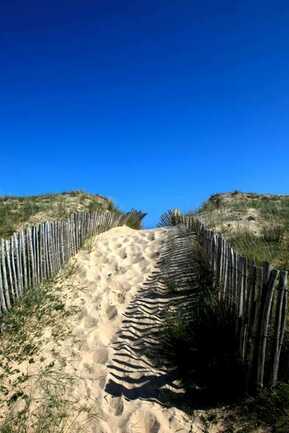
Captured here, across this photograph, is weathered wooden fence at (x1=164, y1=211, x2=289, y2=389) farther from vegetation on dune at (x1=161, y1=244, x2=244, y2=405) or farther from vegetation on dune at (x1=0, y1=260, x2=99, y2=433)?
vegetation on dune at (x1=0, y1=260, x2=99, y2=433)

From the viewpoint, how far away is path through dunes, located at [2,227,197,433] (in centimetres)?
393

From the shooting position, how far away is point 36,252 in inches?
284

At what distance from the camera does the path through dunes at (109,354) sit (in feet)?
12.9

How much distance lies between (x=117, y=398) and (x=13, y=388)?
128 centimetres

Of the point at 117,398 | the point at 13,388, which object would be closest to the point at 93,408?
the point at 117,398

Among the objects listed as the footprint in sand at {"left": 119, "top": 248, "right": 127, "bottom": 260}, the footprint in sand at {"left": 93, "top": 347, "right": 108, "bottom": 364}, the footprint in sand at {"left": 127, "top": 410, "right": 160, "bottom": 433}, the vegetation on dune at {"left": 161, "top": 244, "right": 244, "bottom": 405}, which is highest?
the footprint in sand at {"left": 119, "top": 248, "right": 127, "bottom": 260}

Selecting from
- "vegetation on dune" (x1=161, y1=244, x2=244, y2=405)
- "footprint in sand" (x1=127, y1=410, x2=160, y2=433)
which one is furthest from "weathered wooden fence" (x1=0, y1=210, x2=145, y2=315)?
"footprint in sand" (x1=127, y1=410, x2=160, y2=433)

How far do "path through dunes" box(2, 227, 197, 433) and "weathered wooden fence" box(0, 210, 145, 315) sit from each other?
0.46 m

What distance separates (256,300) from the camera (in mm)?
3934

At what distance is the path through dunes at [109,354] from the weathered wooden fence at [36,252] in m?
0.46

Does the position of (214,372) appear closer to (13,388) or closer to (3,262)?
(13,388)

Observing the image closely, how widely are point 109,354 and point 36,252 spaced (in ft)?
9.29

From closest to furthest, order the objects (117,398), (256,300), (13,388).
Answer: (256,300) < (117,398) < (13,388)

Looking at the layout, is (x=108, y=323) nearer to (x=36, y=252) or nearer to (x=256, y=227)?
(x=36, y=252)
